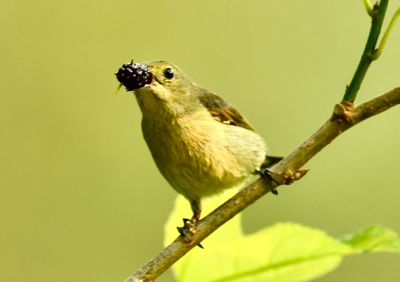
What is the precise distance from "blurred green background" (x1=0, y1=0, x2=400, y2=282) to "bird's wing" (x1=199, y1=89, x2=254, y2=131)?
2.02 metres

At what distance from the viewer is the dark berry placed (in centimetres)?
196

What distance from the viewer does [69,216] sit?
586 cm

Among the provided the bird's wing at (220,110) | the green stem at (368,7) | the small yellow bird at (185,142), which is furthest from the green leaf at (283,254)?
the bird's wing at (220,110)

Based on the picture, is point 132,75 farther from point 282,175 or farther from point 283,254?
point 283,254

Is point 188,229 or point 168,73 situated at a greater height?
point 168,73

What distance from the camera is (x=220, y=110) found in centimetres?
287

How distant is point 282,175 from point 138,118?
487 cm

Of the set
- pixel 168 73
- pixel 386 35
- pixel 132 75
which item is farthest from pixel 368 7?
pixel 168 73

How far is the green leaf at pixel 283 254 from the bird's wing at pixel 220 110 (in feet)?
4.93

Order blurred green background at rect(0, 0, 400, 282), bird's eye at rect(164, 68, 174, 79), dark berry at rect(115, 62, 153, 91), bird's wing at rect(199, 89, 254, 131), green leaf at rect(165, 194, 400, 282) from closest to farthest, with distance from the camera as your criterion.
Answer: green leaf at rect(165, 194, 400, 282)
dark berry at rect(115, 62, 153, 91)
bird's eye at rect(164, 68, 174, 79)
bird's wing at rect(199, 89, 254, 131)
blurred green background at rect(0, 0, 400, 282)

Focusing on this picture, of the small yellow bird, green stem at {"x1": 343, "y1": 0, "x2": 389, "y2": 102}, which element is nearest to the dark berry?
the small yellow bird

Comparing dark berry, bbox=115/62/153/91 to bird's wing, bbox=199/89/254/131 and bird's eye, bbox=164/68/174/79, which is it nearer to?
bird's eye, bbox=164/68/174/79

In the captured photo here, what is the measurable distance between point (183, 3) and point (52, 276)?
250 centimetres


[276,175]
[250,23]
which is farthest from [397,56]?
[276,175]
